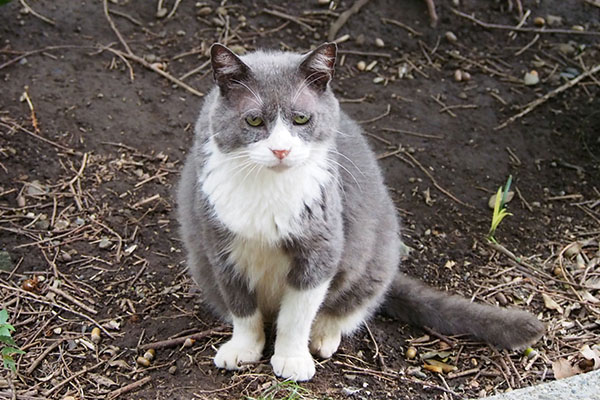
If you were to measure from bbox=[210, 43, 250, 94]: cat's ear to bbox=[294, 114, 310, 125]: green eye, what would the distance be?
10.3 inches

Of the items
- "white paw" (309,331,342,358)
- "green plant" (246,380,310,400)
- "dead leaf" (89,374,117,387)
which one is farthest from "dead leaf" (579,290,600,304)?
"dead leaf" (89,374,117,387)

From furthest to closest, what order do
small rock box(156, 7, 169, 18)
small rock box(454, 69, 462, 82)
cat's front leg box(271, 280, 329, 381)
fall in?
small rock box(156, 7, 169, 18) → small rock box(454, 69, 462, 82) → cat's front leg box(271, 280, 329, 381)

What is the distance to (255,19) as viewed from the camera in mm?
5410

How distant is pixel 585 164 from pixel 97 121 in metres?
3.17

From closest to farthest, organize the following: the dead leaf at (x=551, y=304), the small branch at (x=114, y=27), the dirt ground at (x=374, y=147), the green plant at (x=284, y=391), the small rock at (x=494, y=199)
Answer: the green plant at (x=284, y=391) < the dirt ground at (x=374, y=147) < the dead leaf at (x=551, y=304) < the small rock at (x=494, y=199) < the small branch at (x=114, y=27)

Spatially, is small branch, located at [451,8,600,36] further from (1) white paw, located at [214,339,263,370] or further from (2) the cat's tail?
(1) white paw, located at [214,339,263,370]

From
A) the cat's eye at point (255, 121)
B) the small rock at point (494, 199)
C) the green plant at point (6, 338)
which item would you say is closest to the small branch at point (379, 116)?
the small rock at point (494, 199)

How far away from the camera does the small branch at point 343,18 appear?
536 cm

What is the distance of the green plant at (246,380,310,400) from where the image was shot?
3.04 metres

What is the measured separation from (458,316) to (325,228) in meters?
0.96

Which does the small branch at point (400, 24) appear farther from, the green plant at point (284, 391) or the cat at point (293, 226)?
the green plant at point (284, 391)

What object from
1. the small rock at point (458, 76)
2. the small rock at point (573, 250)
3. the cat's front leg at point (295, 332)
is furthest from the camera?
the small rock at point (458, 76)

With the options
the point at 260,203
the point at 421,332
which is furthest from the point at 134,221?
the point at 421,332

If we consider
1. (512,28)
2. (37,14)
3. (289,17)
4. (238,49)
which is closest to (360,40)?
(289,17)
